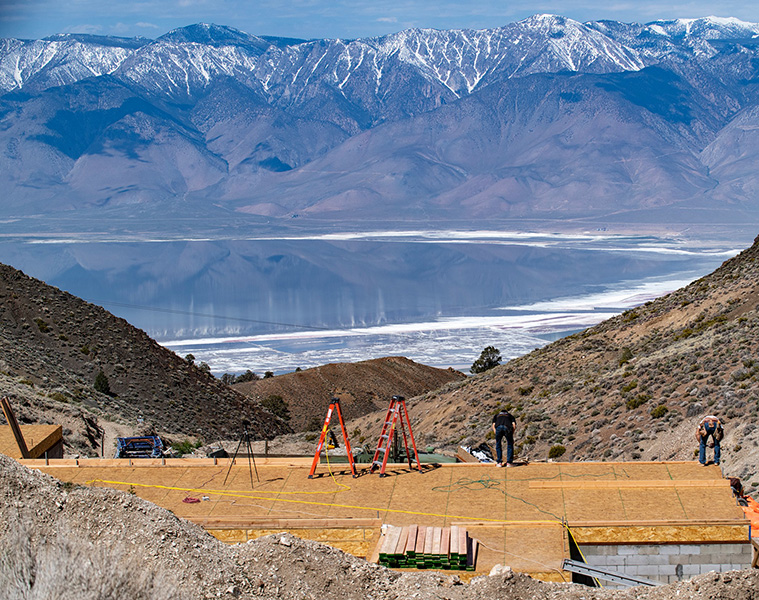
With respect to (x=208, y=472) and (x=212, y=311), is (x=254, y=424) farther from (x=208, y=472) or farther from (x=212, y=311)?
(x=212, y=311)

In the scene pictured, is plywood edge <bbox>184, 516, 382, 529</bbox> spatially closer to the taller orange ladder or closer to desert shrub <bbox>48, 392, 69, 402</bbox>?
the taller orange ladder

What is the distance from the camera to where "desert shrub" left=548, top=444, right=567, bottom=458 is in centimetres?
2462

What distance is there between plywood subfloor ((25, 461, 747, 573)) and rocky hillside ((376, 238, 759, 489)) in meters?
3.22

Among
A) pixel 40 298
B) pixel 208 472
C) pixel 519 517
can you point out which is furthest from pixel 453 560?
pixel 40 298

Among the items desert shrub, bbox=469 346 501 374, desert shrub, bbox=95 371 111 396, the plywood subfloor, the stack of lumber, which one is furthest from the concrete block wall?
desert shrub, bbox=469 346 501 374

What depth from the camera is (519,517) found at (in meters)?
12.6

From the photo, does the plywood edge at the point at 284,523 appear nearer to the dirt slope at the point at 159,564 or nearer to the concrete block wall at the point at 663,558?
the concrete block wall at the point at 663,558

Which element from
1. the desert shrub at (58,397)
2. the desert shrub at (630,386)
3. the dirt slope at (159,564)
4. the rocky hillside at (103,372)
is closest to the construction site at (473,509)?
the dirt slope at (159,564)

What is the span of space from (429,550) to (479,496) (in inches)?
118

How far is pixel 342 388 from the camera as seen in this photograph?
53.2 metres

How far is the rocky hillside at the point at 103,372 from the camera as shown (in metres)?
31.8

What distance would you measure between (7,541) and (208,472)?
629cm

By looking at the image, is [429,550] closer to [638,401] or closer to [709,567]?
[709,567]

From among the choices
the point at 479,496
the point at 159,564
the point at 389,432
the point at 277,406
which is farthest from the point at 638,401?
the point at 277,406
